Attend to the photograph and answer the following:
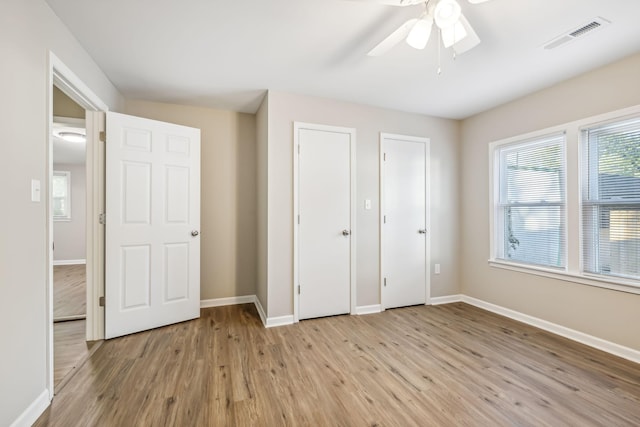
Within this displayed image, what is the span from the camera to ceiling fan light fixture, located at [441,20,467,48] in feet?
5.13

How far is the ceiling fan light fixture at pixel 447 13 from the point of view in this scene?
1.44 m

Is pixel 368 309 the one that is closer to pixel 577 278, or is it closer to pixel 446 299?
pixel 446 299

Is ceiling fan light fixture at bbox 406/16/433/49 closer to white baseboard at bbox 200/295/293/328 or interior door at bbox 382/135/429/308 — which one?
interior door at bbox 382/135/429/308

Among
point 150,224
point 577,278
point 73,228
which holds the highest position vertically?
point 150,224

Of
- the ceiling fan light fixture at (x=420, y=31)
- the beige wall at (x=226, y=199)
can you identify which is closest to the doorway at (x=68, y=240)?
the beige wall at (x=226, y=199)

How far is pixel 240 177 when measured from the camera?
3.65 m

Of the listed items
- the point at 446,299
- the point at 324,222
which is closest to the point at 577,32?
the point at 324,222

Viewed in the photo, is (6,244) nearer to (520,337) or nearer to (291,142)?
(291,142)

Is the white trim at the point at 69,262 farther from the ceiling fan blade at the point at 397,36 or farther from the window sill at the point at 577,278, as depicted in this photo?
the window sill at the point at 577,278

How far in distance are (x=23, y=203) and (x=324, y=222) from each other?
232 cm

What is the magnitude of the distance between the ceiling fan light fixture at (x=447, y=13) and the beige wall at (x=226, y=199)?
8.76 ft

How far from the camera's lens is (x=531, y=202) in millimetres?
3043

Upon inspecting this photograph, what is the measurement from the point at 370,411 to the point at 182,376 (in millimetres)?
1311

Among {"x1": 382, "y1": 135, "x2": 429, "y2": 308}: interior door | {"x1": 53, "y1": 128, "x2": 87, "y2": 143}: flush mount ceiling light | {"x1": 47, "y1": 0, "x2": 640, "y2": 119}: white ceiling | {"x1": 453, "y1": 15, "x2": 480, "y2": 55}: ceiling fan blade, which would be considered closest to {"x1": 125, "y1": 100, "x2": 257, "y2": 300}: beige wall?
{"x1": 47, "y1": 0, "x2": 640, "y2": 119}: white ceiling
